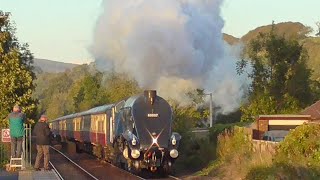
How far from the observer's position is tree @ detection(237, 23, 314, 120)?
4991cm

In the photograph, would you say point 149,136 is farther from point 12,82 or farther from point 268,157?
point 12,82

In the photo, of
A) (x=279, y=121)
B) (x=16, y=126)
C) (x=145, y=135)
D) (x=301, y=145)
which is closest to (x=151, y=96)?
(x=145, y=135)

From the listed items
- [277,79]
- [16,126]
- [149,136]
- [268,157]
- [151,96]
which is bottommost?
[268,157]

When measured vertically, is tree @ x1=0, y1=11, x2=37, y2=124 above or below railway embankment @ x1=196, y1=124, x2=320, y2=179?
above

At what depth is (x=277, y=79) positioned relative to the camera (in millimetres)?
50719

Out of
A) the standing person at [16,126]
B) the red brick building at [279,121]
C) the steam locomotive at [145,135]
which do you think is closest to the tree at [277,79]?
the red brick building at [279,121]

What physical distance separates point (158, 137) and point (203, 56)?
217 inches

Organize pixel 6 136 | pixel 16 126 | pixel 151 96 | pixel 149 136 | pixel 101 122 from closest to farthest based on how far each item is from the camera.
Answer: pixel 16 126
pixel 6 136
pixel 149 136
pixel 151 96
pixel 101 122

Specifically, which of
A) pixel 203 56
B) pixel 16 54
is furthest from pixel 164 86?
pixel 16 54

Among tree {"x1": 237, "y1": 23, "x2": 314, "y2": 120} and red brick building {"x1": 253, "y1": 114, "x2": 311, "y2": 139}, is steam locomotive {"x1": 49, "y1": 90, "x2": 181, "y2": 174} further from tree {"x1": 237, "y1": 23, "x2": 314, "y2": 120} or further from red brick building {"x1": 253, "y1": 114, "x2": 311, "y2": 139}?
tree {"x1": 237, "y1": 23, "x2": 314, "y2": 120}

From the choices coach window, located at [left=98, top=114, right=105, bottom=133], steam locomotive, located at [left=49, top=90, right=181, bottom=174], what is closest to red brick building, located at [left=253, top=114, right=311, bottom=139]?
coach window, located at [left=98, top=114, right=105, bottom=133]

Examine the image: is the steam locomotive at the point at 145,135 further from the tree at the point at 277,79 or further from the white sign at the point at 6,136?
the tree at the point at 277,79

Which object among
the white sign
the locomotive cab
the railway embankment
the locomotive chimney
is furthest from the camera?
the locomotive chimney

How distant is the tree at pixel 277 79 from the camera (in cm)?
4991
